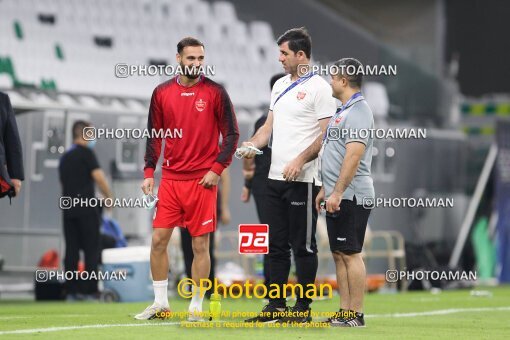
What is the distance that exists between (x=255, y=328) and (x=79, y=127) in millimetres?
5658

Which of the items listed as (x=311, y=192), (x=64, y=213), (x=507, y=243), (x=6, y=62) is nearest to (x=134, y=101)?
(x=6, y=62)

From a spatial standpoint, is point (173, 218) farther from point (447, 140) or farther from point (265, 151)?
point (447, 140)

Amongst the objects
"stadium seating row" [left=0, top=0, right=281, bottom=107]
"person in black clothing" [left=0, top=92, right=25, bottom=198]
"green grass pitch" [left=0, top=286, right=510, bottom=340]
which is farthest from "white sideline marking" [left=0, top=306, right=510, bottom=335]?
"stadium seating row" [left=0, top=0, right=281, bottom=107]

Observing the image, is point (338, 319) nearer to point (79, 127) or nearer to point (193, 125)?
point (193, 125)

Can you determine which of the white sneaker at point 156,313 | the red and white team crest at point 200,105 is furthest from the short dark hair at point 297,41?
the white sneaker at point 156,313

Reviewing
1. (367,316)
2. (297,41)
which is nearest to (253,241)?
(297,41)

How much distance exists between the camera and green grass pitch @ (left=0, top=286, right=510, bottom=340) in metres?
6.78

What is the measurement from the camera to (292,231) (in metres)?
7.74

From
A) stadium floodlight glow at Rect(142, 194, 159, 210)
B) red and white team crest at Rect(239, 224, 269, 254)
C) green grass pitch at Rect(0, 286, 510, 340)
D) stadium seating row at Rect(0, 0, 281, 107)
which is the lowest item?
green grass pitch at Rect(0, 286, 510, 340)

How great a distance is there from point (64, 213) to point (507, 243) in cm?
805

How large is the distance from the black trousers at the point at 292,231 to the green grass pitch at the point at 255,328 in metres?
0.48

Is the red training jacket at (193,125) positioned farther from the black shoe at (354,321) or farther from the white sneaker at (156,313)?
the black shoe at (354,321)

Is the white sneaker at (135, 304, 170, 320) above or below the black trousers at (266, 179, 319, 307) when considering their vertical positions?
below

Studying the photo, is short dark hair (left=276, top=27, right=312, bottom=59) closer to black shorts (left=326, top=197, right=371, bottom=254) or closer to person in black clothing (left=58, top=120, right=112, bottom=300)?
black shorts (left=326, top=197, right=371, bottom=254)
